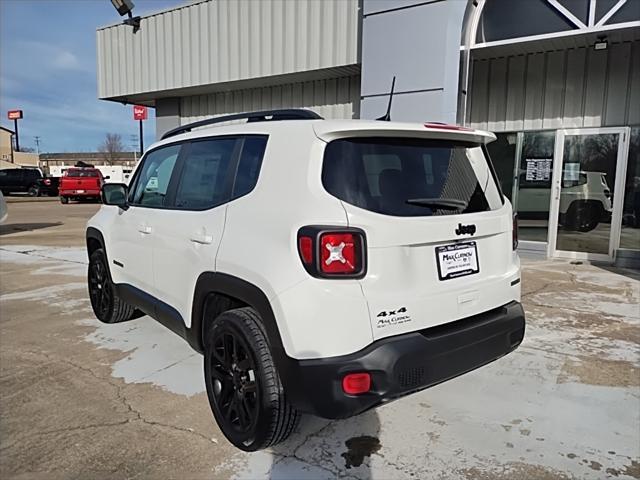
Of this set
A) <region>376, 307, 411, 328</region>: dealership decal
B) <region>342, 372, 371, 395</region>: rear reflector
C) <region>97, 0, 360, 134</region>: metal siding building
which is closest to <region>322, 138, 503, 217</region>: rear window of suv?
<region>376, 307, 411, 328</region>: dealership decal

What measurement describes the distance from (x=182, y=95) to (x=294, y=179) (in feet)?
34.0

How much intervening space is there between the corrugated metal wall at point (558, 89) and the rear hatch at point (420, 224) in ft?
21.3

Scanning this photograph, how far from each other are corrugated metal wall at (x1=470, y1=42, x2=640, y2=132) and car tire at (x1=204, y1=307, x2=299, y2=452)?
763 cm

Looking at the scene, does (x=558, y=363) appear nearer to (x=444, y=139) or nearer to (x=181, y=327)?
(x=444, y=139)

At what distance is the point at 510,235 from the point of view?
292 cm

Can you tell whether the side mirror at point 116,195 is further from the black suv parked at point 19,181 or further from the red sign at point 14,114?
the red sign at point 14,114

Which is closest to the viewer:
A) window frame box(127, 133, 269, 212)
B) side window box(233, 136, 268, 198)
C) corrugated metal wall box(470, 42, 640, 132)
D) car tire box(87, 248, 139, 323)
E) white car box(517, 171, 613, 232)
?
side window box(233, 136, 268, 198)

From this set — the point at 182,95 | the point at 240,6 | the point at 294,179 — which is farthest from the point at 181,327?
the point at 182,95

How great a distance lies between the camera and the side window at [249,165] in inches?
103

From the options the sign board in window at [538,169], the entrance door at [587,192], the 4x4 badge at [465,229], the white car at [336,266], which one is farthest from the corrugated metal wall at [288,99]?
the 4x4 badge at [465,229]

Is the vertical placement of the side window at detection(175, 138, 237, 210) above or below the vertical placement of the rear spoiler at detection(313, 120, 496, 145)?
below

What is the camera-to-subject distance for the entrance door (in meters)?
8.02

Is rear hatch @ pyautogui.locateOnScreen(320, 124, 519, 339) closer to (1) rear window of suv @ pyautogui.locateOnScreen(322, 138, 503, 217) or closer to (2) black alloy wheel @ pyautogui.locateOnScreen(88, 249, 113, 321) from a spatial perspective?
(1) rear window of suv @ pyautogui.locateOnScreen(322, 138, 503, 217)

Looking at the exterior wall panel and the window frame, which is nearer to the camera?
the window frame
